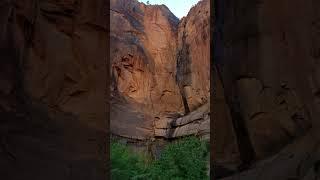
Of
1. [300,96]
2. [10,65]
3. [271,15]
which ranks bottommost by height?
[300,96]

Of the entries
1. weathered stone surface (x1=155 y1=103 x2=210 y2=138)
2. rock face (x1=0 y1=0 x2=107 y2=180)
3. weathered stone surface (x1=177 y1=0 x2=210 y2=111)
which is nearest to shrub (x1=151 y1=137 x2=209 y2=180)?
weathered stone surface (x1=155 y1=103 x2=210 y2=138)

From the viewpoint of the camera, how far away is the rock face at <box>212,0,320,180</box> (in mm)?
5035

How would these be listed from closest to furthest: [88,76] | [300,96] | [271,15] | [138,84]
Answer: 1. [300,96]
2. [271,15]
3. [88,76]
4. [138,84]

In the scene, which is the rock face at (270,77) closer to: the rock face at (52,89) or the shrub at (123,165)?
the rock face at (52,89)

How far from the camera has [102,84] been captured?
618 cm

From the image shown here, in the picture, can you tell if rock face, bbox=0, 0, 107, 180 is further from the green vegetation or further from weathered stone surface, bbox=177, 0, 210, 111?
weathered stone surface, bbox=177, 0, 210, 111

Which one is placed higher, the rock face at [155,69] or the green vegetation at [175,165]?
the rock face at [155,69]

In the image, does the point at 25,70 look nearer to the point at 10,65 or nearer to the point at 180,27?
the point at 10,65

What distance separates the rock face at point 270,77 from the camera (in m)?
5.04

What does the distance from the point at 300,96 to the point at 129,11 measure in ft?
69.4

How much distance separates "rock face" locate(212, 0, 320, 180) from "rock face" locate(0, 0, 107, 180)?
1.54 metres

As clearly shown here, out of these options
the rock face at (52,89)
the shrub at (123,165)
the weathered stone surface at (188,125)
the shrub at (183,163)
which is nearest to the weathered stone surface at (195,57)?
the weathered stone surface at (188,125)

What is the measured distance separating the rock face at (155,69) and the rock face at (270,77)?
16.2 m

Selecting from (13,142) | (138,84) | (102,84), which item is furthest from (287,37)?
(138,84)
